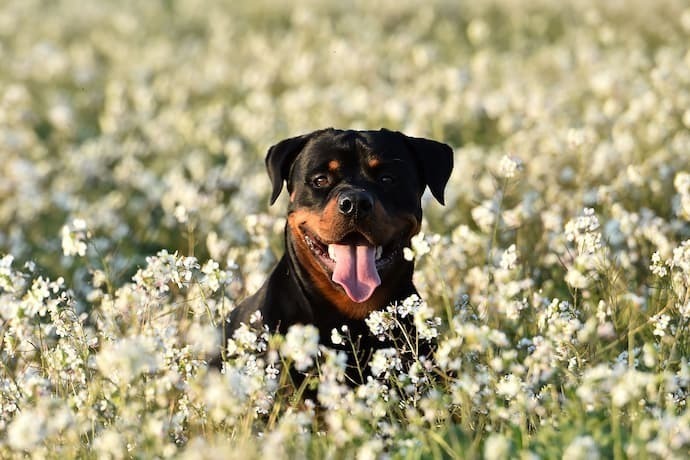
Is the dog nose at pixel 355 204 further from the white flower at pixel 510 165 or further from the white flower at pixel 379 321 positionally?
the white flower at pixel 379 321

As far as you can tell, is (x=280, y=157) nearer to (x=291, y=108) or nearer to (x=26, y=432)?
(x=26, y=432)

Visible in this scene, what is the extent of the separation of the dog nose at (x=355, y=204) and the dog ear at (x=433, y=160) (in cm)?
57

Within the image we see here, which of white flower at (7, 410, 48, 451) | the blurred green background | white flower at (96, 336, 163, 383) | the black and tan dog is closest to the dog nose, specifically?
the black and tan dog

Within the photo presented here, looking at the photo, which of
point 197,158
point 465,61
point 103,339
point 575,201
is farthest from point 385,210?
point 465,61

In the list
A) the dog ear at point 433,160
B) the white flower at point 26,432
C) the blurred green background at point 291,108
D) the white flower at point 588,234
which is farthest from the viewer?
the blurred green background at point 291,108

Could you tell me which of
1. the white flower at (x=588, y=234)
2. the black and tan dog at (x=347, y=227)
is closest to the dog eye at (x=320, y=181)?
the black and tan dog at (x=347, y=227)

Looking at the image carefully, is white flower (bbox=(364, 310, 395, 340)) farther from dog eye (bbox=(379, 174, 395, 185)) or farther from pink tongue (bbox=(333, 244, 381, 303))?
dog eye (bbox=(379, 174, 395, 185))

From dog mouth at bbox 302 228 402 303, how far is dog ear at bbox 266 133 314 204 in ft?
1.31

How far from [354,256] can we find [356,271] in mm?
73

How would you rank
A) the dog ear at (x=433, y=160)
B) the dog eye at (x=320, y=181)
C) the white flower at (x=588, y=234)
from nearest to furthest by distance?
the white flower at (x=588, y=234)
the dog eye at (x=320, y=181)
the dog ear at (x=433, y=160)

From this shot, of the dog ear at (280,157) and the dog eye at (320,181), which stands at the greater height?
the dog ear at (280,157)

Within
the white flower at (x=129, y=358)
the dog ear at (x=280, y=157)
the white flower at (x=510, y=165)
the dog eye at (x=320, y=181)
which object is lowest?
the white flower at (x=129, y=358)

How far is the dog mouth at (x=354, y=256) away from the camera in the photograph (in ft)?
16.7

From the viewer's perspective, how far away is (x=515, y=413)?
373 cm
